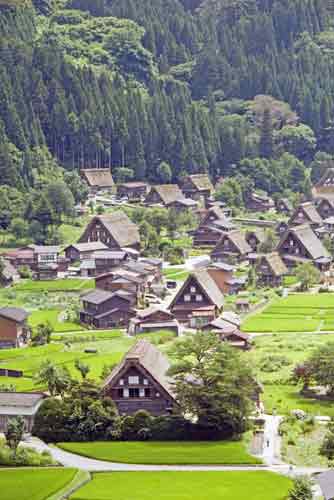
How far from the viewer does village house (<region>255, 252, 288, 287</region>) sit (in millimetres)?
71188

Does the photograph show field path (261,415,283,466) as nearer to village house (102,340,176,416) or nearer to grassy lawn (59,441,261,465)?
grassy lawn (59,441,261,465)

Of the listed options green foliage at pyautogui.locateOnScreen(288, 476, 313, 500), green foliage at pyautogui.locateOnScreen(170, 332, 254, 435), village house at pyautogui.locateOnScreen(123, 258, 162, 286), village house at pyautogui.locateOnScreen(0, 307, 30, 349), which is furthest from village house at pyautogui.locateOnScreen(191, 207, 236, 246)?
green foliage at pyautogui.locateOnScreen(288, 476, 313, 500)

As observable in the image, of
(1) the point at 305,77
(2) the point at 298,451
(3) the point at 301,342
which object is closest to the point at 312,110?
(1) the point at 305,77

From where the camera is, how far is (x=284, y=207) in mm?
94438

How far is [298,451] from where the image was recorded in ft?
124

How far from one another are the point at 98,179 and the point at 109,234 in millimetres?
16578

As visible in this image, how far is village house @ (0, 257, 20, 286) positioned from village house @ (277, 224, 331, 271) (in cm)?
1526

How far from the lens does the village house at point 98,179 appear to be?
93.2 meters

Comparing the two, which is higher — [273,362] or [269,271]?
[273,362]

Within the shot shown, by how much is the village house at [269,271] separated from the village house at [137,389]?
30096mm

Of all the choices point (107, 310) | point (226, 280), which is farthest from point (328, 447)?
point (226, 280)

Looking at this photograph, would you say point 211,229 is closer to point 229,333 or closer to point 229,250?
point 229,250

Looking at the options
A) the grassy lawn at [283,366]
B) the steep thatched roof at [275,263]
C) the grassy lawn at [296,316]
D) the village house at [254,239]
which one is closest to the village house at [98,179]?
the village house at [254,239]

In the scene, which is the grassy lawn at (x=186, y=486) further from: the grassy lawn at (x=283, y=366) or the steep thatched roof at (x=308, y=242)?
the steep thatched roof at (x=308, y=242)
